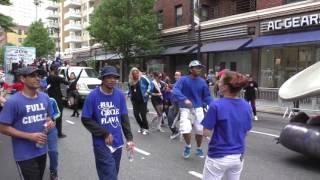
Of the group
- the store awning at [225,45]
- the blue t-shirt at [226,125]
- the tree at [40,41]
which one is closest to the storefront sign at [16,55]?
the store awning at [225,45]

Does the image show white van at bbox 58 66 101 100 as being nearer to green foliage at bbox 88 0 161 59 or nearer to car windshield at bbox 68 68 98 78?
car windshield at bbox 68 68 98 78

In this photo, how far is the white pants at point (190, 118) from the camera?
26.9ft

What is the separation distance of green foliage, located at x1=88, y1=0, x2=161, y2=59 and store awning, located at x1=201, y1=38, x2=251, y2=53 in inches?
229

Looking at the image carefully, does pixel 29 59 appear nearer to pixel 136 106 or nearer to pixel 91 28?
pixel 91 28

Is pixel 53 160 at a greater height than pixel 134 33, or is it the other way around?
pixel 134 33

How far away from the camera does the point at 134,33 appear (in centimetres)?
3319

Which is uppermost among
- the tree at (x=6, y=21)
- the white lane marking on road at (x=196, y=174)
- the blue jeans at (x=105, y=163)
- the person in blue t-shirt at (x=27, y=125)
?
the tree at (x=6, y=21)

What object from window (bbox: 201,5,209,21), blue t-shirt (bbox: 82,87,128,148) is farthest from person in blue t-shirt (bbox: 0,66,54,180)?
window (bbox: 201,5,209,21)

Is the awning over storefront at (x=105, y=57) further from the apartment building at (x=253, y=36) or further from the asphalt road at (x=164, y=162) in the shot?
the asphalt road at (x=164, y=162)

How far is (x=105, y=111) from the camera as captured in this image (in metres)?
4.84

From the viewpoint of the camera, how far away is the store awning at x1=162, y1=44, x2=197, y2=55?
30325 millimetres

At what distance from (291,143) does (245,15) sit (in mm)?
19092

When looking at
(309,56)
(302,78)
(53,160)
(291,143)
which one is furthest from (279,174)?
(309,56)

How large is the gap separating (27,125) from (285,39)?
19.3 metres
